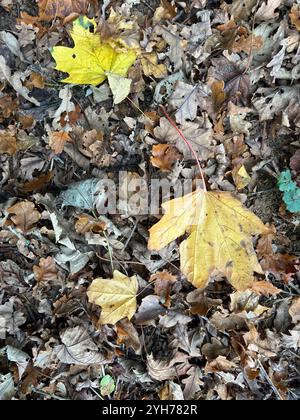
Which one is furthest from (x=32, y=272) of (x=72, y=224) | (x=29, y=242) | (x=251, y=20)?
(x=251, y=20)

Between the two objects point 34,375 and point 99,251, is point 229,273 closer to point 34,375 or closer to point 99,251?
point 99,251

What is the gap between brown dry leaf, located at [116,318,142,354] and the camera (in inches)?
94.3

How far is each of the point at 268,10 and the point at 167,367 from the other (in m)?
2.04

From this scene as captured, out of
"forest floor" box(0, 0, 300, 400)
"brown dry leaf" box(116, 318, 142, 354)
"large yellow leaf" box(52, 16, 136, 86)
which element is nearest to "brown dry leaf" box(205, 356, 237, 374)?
"forest floor" box(0, 0, 300, 400)

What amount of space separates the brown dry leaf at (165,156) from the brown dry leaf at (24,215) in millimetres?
709

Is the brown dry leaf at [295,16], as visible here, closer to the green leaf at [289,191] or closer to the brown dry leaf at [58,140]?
the green leaf at [289,191]

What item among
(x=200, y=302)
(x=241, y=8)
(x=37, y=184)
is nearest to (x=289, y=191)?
(x=200, y=302)

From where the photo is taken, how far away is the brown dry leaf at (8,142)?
8.13 ft

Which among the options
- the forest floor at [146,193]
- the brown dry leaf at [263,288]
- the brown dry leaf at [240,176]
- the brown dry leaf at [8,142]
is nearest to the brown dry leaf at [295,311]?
the forest floor at [146,193]

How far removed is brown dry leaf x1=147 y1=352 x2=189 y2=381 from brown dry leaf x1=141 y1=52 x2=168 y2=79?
1.56m

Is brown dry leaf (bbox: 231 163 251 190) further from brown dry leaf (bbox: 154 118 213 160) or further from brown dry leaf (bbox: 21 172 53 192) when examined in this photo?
brown dry leaf (bbox: 21 172 53 192)
